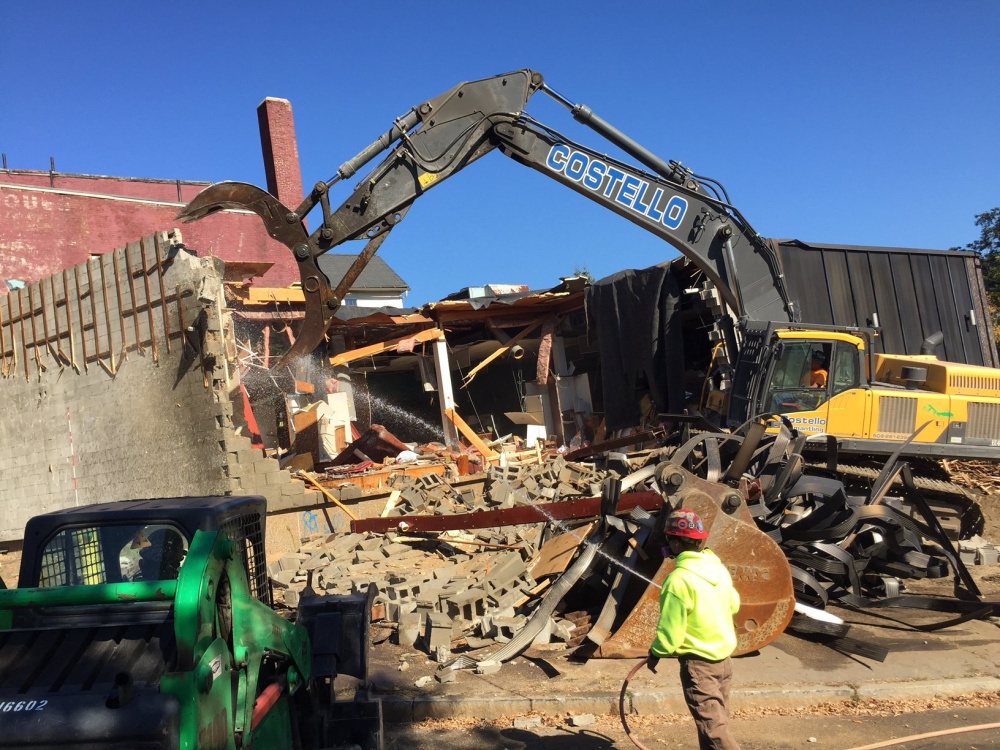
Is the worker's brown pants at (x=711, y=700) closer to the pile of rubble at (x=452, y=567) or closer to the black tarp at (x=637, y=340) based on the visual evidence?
the pile of rubble at (x=452, y=567)

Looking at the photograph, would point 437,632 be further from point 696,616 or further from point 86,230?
point 86,230

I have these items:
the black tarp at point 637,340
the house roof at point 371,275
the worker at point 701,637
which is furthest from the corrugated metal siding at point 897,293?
the house roof at point 371,275

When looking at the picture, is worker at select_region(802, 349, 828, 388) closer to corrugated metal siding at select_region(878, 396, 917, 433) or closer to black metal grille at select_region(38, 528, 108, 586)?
corrugated metal siding at select_region(878, 396, 917, 433)

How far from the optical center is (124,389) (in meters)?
11.2

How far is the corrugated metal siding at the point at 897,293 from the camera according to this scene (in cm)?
1413

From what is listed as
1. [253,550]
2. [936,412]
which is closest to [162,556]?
[253,550]

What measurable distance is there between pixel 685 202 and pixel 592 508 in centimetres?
439

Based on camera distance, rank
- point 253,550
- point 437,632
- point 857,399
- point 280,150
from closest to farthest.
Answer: point 253,550, point 437,632, point 857,399, point 280,150

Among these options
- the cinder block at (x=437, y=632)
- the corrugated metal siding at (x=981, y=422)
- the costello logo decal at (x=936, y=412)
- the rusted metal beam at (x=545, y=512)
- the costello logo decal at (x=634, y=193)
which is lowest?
the cinder block at (x=437, y=632)

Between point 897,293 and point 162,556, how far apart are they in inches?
577

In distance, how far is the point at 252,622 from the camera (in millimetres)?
3320

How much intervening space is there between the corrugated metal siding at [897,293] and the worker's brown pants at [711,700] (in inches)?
434

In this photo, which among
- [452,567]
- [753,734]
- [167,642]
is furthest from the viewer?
[452,567]

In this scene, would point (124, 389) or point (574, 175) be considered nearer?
point (574, 175)
